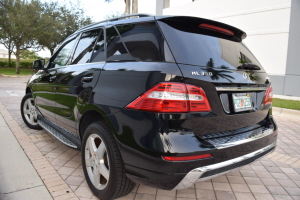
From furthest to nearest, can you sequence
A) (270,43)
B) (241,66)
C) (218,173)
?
(270,43) < (241,66) < (218,173)

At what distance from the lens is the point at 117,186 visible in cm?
206

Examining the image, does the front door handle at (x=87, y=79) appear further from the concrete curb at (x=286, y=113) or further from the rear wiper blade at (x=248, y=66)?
the concrete curb at (x=286, y=113)

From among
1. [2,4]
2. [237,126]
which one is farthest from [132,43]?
[2,4]

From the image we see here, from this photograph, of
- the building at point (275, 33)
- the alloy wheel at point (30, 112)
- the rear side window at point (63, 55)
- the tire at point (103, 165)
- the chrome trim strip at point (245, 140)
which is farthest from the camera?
the building at point (275, 33)

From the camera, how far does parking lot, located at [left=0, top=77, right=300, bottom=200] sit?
98.0 inches

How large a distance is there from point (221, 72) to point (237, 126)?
0.49 m

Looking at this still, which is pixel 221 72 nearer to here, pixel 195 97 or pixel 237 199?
pixel 195 97

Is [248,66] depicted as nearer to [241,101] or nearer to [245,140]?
[241,101]

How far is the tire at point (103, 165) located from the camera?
203cm

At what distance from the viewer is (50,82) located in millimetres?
3459

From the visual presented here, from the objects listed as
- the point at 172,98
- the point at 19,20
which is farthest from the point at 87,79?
the point at 19,20

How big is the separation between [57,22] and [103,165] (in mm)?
29232

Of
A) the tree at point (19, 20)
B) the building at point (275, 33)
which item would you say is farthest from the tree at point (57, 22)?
the building at point (275, 33)

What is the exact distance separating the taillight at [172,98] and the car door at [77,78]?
79cm
